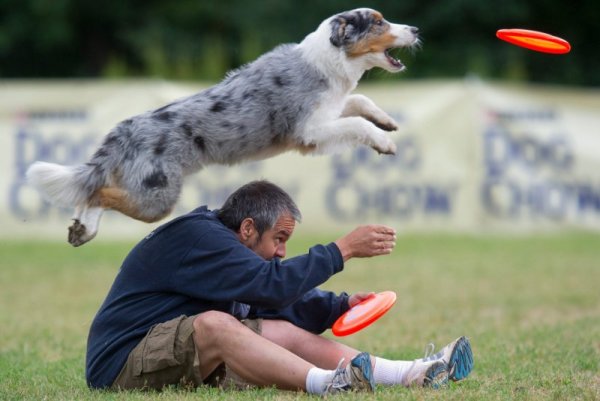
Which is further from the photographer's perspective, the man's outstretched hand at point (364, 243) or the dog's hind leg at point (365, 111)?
the dog's hind leg at point (365, 111)

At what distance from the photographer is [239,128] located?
5004 mm

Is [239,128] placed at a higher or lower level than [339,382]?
higher

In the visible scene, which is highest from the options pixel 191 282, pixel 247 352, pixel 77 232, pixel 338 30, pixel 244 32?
pixel 244 32

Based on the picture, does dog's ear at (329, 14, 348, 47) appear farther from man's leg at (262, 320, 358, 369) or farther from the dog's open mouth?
man's leg at (262, 320, 358, 369)

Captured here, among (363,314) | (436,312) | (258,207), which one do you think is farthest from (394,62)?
(436,312)

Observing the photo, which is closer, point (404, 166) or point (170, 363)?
point (170, 363)

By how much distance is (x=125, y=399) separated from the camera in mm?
4672

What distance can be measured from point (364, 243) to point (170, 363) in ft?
A: 3.36

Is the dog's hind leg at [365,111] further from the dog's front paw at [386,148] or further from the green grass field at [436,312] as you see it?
the green grass field at [436,312]

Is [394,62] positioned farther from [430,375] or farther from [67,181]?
[67,181]

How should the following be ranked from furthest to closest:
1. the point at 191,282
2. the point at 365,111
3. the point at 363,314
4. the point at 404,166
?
the point at 404,166, the point at 365,111, the point at 363,314, the point at 191,282

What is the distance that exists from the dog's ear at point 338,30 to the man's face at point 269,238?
0.92m

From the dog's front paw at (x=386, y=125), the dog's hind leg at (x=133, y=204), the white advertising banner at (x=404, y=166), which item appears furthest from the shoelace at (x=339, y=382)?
the white advertising banner at (x=404, y=166)

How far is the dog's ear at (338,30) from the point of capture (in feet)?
17.2
